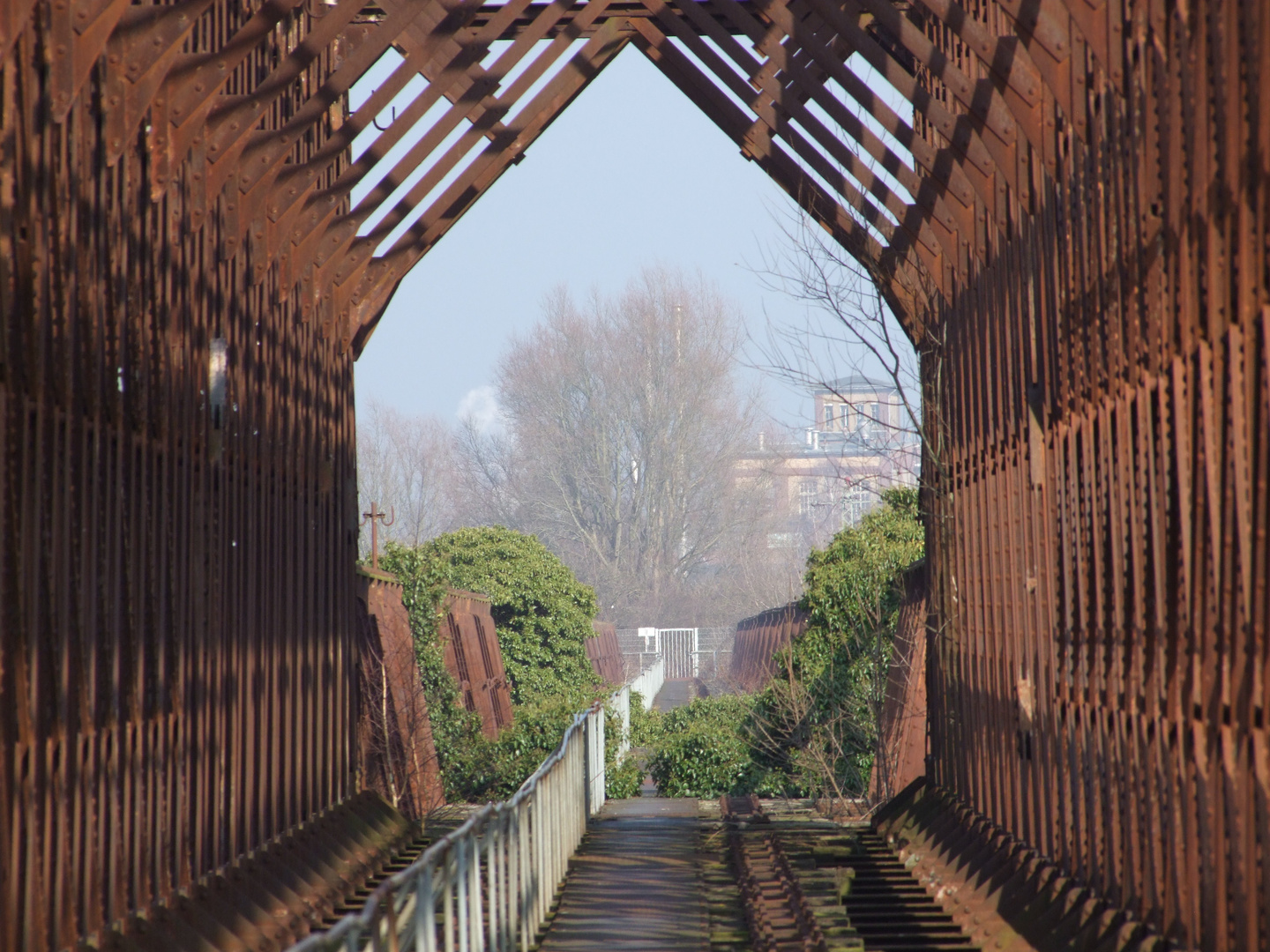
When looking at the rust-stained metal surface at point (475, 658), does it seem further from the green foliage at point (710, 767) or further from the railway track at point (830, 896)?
the railway track at point (830, 896)

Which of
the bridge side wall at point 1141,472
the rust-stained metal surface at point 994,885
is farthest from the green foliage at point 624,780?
the bridge side wall at point 1141,472

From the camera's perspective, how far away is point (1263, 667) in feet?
14.8

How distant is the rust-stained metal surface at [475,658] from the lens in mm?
21234

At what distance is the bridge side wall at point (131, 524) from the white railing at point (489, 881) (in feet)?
4.09

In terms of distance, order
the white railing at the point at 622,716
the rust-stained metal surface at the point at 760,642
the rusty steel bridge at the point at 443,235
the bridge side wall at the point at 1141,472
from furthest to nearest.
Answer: the rust-stained metal surface at the point at 760,642, the white railing at the point at 622,716, the rusty steel bridge at the point at 443,235, the bridge side wall at the point at 1141,472

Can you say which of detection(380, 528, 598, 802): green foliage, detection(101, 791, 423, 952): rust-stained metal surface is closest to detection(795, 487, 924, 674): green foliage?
detection(380, 528, 598, 802): green foliage

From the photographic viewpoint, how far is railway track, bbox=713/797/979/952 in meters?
8.34

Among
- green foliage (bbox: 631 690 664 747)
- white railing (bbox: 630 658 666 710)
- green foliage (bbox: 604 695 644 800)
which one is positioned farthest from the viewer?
white railing (bbox: 630 658 666 710)

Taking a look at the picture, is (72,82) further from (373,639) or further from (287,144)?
(373,639)

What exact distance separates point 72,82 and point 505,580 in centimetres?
2626

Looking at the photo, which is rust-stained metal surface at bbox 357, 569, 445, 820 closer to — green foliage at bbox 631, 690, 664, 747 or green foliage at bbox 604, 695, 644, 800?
green foliage at bbox 604, 695, 644, 800

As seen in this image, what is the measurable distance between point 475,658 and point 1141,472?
17.6 metres

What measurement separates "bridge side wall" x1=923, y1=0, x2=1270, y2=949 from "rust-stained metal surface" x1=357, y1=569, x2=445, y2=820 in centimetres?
737

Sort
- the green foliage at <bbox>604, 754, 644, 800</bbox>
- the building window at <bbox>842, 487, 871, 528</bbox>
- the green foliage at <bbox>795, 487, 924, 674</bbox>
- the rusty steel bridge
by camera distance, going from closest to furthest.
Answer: the rusty steel bridge < the building window at <bbox>842, 487, 871, 528</bbox> < the green foliage at <bbox>795, 487, 924, 674</bbox> < the green foliage at <bbox>604, 754, 644, 800</bbox>
